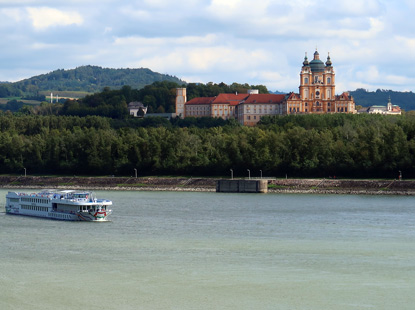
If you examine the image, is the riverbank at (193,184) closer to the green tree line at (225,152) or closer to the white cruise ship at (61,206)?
the green tree line at (225,152)

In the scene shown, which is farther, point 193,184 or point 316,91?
point 316,91

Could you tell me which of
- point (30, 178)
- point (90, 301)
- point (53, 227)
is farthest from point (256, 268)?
point (30, 178)

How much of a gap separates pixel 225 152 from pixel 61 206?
167ft

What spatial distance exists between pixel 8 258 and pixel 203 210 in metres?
30.8

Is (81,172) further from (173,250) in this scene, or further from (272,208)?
(173,250)

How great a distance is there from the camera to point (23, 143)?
138 meters

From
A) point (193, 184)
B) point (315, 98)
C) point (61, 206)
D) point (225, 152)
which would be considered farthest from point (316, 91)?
point (61, 206)

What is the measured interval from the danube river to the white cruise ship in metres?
1.52

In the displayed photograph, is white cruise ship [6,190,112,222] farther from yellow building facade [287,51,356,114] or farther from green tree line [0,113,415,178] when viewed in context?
yellow building facade [287,51,356,114]

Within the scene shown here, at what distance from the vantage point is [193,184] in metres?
111

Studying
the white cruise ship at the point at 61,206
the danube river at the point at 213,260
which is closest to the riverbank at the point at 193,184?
the danube river at the point at 213,260

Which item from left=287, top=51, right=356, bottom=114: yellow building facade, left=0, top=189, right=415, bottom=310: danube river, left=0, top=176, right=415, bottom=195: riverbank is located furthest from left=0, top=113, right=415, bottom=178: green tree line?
left=287, top=51, right=356, bottom=114: yellow building facade

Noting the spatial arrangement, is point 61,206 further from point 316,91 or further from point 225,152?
point 316,91

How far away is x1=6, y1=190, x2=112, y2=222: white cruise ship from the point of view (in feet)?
226
